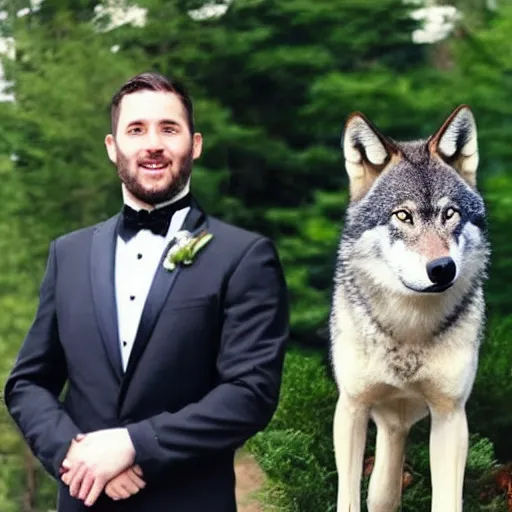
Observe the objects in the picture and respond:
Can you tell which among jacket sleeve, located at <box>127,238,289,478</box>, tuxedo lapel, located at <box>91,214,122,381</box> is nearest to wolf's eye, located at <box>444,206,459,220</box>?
jacket sleeve, located at <box>127,238,289,478</box>

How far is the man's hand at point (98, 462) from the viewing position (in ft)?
6.63

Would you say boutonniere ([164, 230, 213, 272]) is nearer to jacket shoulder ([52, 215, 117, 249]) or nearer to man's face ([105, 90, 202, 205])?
man's face ([105, 90, 202, 205])

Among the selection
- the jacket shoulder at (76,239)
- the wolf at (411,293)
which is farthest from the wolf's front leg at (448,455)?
the jacket shoulder at (76,239)

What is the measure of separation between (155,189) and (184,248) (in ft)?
0.50

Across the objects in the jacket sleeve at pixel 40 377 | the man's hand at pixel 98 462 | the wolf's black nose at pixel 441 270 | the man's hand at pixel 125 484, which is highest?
the wolf's black nose at pixel 441 270

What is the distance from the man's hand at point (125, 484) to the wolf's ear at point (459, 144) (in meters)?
1.25

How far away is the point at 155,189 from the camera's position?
223cm

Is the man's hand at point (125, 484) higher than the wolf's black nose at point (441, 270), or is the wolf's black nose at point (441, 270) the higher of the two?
the wolf's black nose at point (441, 270)

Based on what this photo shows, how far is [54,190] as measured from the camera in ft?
20.9

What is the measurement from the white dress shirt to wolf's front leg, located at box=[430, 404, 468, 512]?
0.98m

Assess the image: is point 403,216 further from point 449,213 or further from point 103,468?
point 103,468

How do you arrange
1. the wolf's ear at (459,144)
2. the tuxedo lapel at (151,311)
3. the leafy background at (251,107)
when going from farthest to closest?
the leafy background at (251,107) → the wolf's ear at (459,144) → the tuxedo lapel at (151,311)

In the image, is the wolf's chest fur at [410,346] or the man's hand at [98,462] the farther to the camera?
the wolf's chest fur at [410,346]

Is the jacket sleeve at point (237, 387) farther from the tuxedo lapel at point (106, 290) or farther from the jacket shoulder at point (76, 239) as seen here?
the jacket shoulder at point (76, 239)
